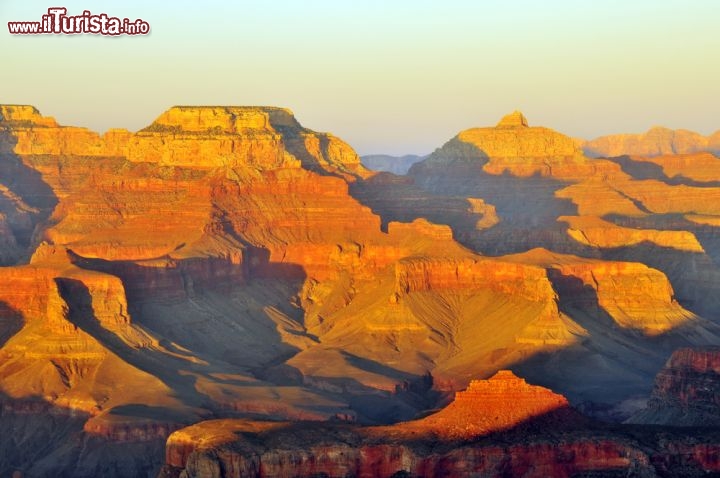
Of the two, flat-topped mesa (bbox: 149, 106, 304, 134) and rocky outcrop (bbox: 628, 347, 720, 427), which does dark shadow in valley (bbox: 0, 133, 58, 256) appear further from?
rocky outcrop (bbox: 628, 347, 720, 427)

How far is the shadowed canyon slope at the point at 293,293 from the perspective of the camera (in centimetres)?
11569

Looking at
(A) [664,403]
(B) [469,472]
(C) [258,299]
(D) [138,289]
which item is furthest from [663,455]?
(C) [258,299]

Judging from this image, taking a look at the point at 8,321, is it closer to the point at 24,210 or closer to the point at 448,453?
the point at 448,453

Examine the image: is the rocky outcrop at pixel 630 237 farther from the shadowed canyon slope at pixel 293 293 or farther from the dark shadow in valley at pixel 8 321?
the dark shadow in valley at pixel 8 321

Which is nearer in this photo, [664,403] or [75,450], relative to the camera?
[664,403]

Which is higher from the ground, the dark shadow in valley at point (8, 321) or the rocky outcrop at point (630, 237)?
the rocky outcrop at point (630, 237)

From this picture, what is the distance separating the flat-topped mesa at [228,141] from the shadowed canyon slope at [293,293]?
0.72 feet

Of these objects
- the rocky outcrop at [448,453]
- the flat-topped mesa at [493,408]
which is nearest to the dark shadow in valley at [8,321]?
the rocky outcrop at [448,453]

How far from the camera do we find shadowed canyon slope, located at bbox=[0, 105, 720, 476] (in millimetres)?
115688

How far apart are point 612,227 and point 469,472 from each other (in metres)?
87.1

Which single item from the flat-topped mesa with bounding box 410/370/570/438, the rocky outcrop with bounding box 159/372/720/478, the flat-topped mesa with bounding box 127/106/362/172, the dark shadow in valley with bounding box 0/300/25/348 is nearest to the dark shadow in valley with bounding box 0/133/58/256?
the flat-topped mesa with bounding box 127/106/362/172

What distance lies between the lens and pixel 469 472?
253 ft

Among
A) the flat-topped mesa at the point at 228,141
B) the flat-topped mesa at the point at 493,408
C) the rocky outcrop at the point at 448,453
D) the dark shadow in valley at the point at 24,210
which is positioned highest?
the flat-topped mesa at the point at 228,141

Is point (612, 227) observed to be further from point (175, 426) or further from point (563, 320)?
point (175, 426)
